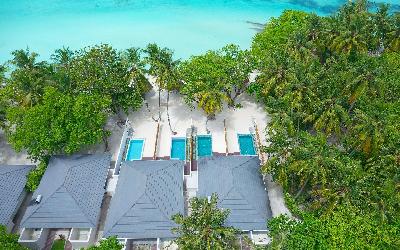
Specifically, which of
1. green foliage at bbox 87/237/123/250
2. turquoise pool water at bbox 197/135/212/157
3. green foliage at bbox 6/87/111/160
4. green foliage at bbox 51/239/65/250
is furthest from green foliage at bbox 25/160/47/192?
turquoise pool water at bbox 197/135/212/157

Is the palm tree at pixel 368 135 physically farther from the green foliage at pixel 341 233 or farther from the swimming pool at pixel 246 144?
the swimming pool at pixel 246 144

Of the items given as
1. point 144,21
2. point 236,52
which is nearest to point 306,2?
point 144,21

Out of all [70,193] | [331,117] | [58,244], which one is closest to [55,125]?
[70,193]

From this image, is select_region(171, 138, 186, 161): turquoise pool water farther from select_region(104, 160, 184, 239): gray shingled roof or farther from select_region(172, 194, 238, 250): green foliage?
select_region(172, 194, 238, 250): green foliage

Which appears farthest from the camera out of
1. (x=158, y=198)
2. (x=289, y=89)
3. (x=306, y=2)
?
(x=306, y=2)

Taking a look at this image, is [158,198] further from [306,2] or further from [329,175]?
[306,2]
